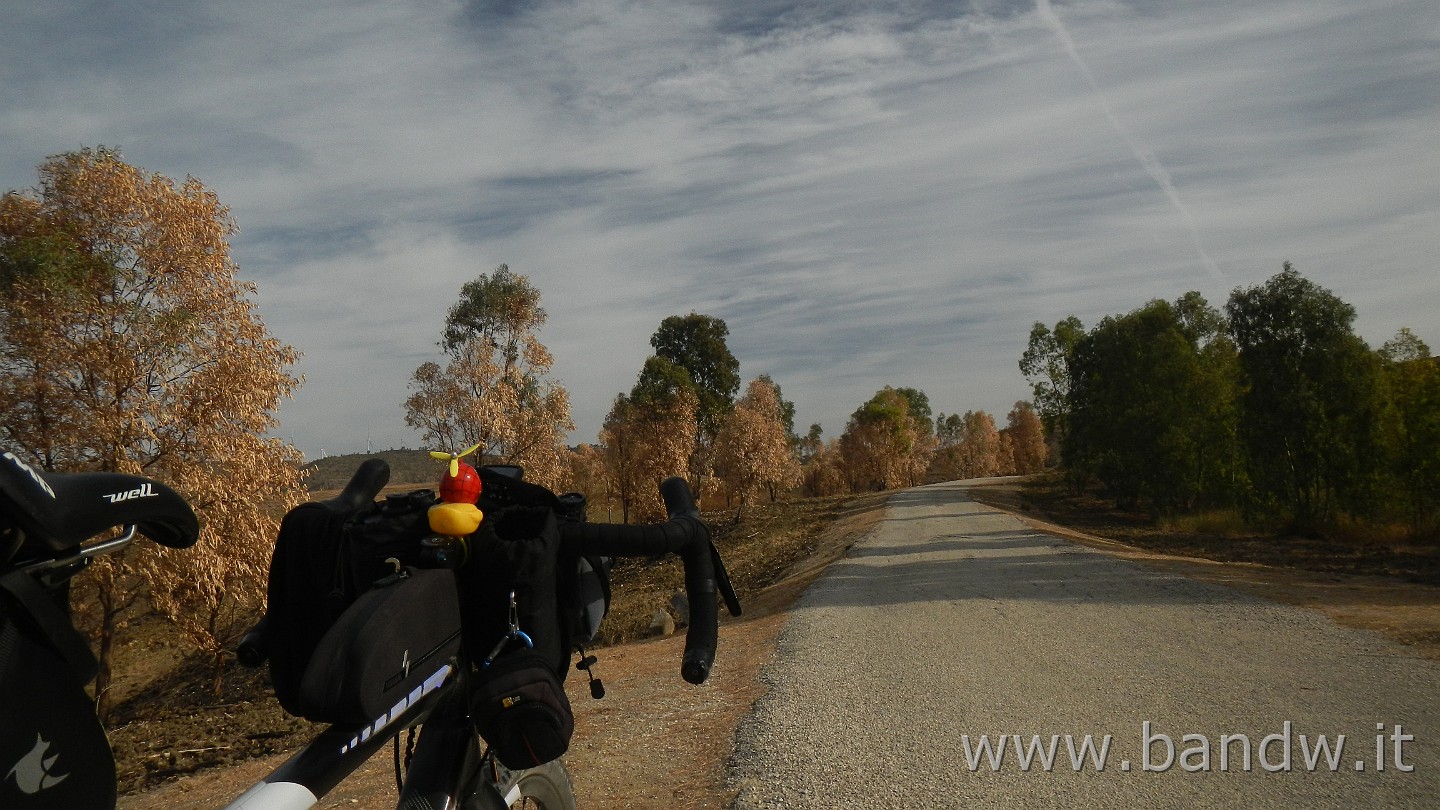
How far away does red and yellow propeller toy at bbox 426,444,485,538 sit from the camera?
1.63 meters

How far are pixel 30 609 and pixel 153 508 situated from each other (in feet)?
0.78

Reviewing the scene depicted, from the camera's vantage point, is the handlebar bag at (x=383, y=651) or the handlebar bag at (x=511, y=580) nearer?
the handlebar bag at (x=383, y=651)

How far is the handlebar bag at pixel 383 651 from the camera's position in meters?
1.27

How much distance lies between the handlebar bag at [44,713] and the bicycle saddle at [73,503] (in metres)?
0.06

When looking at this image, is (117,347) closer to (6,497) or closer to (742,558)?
(6,497)

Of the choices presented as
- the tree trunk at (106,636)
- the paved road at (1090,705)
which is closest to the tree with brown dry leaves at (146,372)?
the tree trunk at (106,636)

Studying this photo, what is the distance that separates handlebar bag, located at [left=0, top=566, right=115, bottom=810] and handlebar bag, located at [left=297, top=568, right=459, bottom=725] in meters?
0.26

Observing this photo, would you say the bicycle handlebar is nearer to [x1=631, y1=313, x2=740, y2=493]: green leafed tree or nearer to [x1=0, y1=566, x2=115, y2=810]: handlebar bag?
[x1=0, y1=566, x2=115, y2=810]: handlebar bag

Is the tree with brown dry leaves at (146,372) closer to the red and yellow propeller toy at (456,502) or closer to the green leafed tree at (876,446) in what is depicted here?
the red and yellow propeller toy at (456,502)

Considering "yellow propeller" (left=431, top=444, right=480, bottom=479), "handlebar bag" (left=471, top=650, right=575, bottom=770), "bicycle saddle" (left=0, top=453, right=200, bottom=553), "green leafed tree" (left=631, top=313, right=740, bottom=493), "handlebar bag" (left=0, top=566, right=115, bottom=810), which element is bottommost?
"handlebar bag" (left=471, top=650, right=575, bottom=770)

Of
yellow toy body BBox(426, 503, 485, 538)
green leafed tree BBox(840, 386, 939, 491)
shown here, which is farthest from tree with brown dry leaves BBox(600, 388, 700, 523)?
green leafed tree BBox(840, 386, 939, 491)

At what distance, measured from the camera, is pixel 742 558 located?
92.8 ft

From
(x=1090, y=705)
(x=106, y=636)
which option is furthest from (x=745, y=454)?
(x=1090, y=705)

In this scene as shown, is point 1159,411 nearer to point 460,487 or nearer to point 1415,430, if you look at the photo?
point 1415,430
